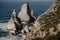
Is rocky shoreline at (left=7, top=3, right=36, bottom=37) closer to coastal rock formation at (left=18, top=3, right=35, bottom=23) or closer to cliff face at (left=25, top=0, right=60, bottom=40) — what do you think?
coastal rock formation at (left=18, top=3, right=35, bottom=23)

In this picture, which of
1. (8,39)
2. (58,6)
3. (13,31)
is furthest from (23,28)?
(58,6)

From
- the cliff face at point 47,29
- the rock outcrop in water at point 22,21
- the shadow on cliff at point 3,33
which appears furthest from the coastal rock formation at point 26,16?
the cliff face at point 47,29

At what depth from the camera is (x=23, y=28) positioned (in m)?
101

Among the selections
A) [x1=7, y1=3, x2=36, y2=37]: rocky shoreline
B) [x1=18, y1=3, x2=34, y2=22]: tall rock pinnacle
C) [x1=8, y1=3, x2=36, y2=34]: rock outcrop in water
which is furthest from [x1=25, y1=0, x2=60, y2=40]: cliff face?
[x1=18, y1=3, x2=34, y2=22]: tall rock pinnacle

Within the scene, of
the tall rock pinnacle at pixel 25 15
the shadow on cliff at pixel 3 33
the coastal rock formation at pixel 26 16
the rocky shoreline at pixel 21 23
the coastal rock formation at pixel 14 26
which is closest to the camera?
the shadow on cliff at pixel 3 33

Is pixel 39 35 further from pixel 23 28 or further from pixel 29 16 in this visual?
pixel 29 16

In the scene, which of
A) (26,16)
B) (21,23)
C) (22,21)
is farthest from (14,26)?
(26,16)

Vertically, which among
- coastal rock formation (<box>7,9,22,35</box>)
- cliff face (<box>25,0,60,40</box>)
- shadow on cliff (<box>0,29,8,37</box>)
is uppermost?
cliff face (<box>25,0,60,40</box>)

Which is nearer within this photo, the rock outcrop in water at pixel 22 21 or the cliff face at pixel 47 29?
the cliff face at pixel 47 29

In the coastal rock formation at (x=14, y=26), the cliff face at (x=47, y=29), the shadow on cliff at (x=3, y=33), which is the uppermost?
the cliff face at (x=47, y=29)

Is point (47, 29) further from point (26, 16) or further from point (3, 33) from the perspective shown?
point (26, 16)

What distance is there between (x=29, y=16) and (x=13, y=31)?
22466 mm

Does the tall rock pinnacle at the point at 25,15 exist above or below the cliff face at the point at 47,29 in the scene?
below

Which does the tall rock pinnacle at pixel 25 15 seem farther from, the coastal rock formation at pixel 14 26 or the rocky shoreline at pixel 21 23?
the coastal rock formation at pixel 14 26
